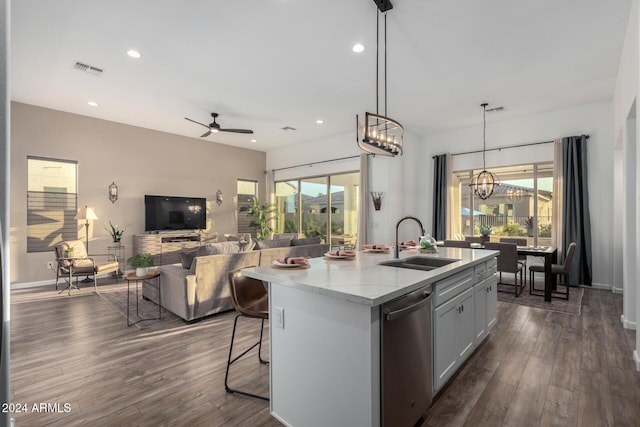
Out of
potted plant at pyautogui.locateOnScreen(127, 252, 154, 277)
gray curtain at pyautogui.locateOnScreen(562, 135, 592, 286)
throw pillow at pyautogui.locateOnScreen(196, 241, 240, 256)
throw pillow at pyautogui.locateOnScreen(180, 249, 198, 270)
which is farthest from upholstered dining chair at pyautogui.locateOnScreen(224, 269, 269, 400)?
gray curtain at pyautogui.locateOnScreen(562, 135, 592, 286)

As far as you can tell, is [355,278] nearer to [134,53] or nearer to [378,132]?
[378,132]

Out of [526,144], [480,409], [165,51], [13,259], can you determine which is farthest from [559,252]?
[13,259]

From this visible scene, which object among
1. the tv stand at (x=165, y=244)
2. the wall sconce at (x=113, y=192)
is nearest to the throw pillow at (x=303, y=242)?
the tv stand at (x=165, y=244)

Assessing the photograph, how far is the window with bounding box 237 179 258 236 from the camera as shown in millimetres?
8924

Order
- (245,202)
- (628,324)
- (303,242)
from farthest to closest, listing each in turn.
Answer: (245,202), (303,242), (628,324)

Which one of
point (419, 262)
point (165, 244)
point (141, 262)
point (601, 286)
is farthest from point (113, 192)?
point (601, 286)

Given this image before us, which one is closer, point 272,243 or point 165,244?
point 272,243

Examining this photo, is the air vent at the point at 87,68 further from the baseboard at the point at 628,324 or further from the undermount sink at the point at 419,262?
the baseboard at the point at 628,324

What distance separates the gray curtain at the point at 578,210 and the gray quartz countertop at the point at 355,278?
416 centimetres

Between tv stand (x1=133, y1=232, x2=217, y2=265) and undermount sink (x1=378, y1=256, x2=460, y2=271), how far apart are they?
5.61m

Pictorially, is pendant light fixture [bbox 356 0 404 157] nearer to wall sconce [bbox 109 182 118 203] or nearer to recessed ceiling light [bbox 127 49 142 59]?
recessed ceiling light [bbox 127 49 142 59]

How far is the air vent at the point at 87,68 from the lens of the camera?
4125 mm

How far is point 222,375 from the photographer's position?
8.39 ft

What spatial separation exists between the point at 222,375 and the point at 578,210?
6.13 metres
